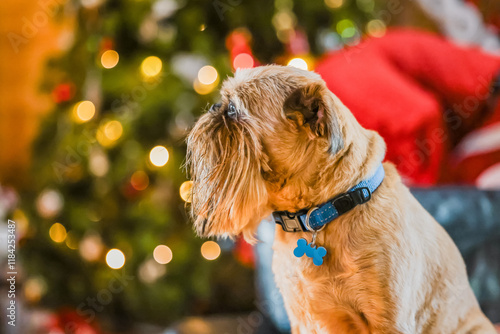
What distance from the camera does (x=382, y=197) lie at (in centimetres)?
100

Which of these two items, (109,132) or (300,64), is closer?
(300,64)

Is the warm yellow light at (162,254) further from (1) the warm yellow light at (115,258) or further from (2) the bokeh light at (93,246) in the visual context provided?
(2) the bokeh light at (93,246)

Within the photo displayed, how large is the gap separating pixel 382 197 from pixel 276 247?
28cm

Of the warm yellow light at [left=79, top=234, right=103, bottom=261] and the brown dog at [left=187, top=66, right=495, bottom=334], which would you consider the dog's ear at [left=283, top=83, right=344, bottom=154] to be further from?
the warm yellow light at [left=79, top=234, right=103, bottom=261]

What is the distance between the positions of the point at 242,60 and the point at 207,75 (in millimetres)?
277

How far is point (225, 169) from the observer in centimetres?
100

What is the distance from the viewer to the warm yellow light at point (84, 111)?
2.35 metres

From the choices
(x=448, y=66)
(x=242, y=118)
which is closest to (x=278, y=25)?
(x=448, y=66)

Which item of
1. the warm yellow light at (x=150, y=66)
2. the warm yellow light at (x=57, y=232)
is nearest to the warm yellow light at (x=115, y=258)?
the warm yellow light at (x=57, y=232)

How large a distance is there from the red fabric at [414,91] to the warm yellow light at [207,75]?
2.13ft

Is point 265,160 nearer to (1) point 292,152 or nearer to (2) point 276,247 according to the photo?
(1) point 292,152

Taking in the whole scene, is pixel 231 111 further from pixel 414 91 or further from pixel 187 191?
pixel 414 91

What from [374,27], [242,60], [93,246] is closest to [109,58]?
[242,60]

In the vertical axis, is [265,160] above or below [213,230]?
above
